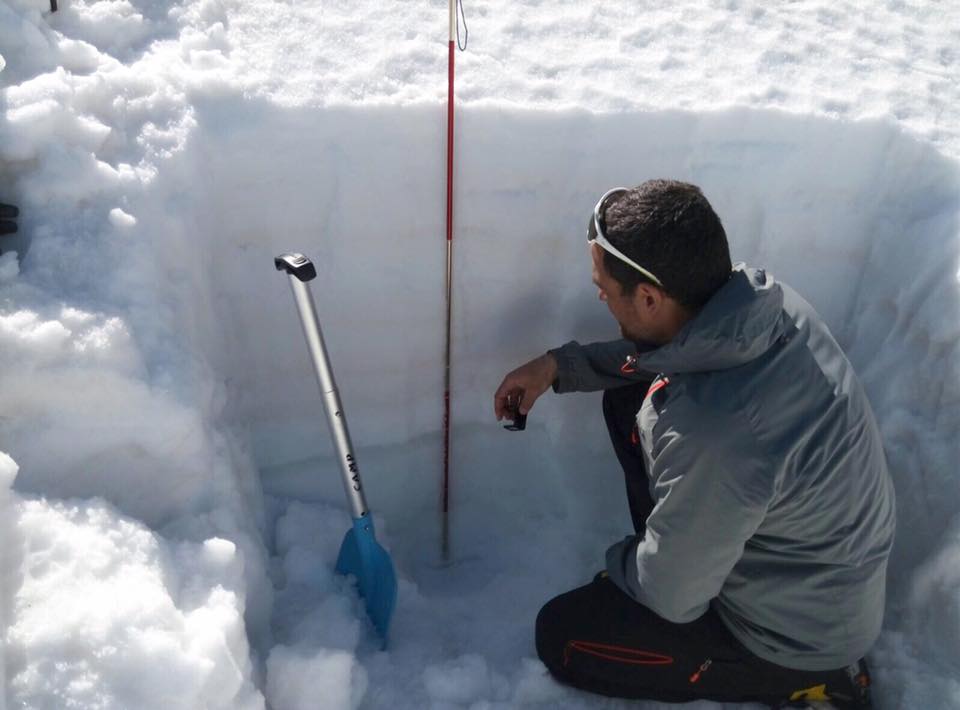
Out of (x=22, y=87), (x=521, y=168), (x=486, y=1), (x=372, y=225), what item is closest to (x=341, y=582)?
(x=372, y=225)

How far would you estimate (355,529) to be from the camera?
8.74 feet

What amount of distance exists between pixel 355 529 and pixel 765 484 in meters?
1.21

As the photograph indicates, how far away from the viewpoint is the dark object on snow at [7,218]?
2.33 meters

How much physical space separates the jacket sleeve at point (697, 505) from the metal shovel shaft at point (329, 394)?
832 mm

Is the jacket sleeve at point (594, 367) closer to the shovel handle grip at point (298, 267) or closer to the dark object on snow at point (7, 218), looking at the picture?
the shovel handle grip at point (298, 267)

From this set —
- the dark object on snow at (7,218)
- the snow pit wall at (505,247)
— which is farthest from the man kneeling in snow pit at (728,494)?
the dark object on snow at (7,218)

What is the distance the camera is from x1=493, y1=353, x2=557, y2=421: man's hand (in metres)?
2.93

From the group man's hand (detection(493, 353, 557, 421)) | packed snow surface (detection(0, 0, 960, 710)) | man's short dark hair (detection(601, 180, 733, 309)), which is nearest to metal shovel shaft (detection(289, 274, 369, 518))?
packed snow surface (detection(0, 0, 960, 710))

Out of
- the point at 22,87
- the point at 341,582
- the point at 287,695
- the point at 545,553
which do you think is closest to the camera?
the point at 287,695

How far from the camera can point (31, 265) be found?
2.31m

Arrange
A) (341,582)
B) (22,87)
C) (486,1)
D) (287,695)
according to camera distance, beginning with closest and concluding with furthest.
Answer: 1. (287,695)
2. (22,87)
3. (341,582)
4. (486,1)

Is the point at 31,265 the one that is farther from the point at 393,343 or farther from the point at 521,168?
the point at 521,168

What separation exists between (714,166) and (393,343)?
4.16 feet

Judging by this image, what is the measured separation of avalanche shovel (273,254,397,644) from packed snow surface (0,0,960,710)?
6cm
